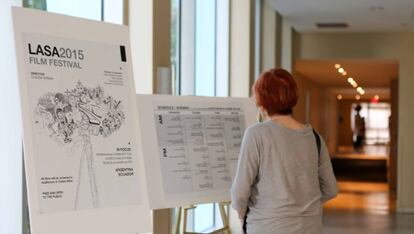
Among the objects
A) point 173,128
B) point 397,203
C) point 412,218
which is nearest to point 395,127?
point 397,203

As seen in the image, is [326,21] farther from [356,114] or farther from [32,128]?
[356,114]

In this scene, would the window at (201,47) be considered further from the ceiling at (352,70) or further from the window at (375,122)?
the window at (375,122)

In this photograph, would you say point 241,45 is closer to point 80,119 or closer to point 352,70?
point 80,119

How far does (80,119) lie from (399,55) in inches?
407

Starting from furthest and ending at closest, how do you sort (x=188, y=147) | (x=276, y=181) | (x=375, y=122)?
(x=375, y=122), (x=188, y=147), (x=276, y=181)

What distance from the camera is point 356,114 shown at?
3572 cm

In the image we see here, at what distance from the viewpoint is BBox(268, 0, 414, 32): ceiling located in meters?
9.77

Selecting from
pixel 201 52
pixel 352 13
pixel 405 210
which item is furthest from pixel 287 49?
pixel 201 52

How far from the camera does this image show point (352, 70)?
54.9 feet

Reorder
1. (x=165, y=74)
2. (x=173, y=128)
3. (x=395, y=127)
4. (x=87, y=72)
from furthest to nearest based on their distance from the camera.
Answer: (x=395, y=127), (x=165, y=74), (x=173, y=128), (x=87, y=72)

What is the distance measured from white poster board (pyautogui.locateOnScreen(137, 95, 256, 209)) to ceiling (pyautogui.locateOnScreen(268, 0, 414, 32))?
5292 millimetres

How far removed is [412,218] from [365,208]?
1.16 m

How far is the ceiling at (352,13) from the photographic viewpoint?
9.77m

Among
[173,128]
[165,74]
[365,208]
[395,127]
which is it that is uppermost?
[165,74]
